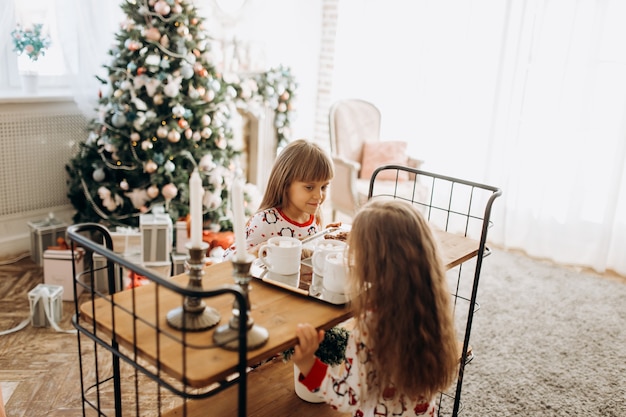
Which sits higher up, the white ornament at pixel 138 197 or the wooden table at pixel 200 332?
the wooden table at pixel 200 332

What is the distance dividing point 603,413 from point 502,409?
0.44 metres

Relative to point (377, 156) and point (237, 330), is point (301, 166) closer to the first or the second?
point (237, 330)

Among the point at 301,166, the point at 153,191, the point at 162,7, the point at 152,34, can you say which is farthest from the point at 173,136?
the point at 301,166

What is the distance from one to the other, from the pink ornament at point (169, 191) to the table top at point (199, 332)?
2036 millimetres

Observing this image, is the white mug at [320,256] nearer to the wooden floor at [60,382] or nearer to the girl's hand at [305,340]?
the girl's hand at [305,340]

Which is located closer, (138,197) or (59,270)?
(59,270)

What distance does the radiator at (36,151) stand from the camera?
382cm

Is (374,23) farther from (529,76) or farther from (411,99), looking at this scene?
(529,76)

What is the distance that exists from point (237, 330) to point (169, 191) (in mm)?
2469

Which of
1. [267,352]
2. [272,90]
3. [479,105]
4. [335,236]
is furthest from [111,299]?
[479,105]

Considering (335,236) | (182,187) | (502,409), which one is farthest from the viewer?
(182,187)

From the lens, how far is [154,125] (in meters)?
3.64

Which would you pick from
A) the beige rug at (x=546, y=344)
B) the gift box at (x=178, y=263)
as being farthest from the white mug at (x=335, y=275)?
the gift box at (x=178, y=263)

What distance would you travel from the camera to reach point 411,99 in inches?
198
